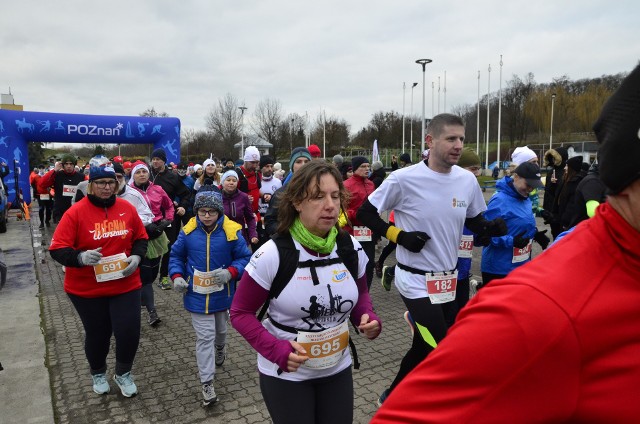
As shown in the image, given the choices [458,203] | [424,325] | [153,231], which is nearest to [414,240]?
[458,203]

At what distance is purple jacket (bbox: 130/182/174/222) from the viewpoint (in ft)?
21.9

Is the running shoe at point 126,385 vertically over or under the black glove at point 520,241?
under

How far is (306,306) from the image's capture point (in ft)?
8.02

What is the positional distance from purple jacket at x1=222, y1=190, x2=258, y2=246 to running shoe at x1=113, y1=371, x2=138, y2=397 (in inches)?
106

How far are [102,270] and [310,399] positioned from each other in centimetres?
239

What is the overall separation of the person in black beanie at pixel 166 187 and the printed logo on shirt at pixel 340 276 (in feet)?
19.0

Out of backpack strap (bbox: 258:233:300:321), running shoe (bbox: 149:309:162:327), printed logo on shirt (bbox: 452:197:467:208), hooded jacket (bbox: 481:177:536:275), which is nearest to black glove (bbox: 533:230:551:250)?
hooded jacket (bbox: 481:177:536:275)

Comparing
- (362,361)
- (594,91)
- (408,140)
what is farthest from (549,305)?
(594,91)

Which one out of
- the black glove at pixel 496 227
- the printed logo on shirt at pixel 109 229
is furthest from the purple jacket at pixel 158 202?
the black glove at pixel 496 227

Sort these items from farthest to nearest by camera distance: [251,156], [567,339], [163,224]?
[251,156], [163,224], [567,339]

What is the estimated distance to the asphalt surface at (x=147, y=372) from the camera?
389 centimetres

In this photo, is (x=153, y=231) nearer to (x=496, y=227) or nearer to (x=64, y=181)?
(x=496, y=227)

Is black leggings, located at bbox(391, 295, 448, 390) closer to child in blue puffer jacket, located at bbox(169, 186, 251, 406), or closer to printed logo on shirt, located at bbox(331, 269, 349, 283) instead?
printed logo on shirt, located at bbox(331, 269, 349, 283)

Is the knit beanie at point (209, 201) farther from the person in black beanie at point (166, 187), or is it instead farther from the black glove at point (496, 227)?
the person in black beanie at point (166, 187)
